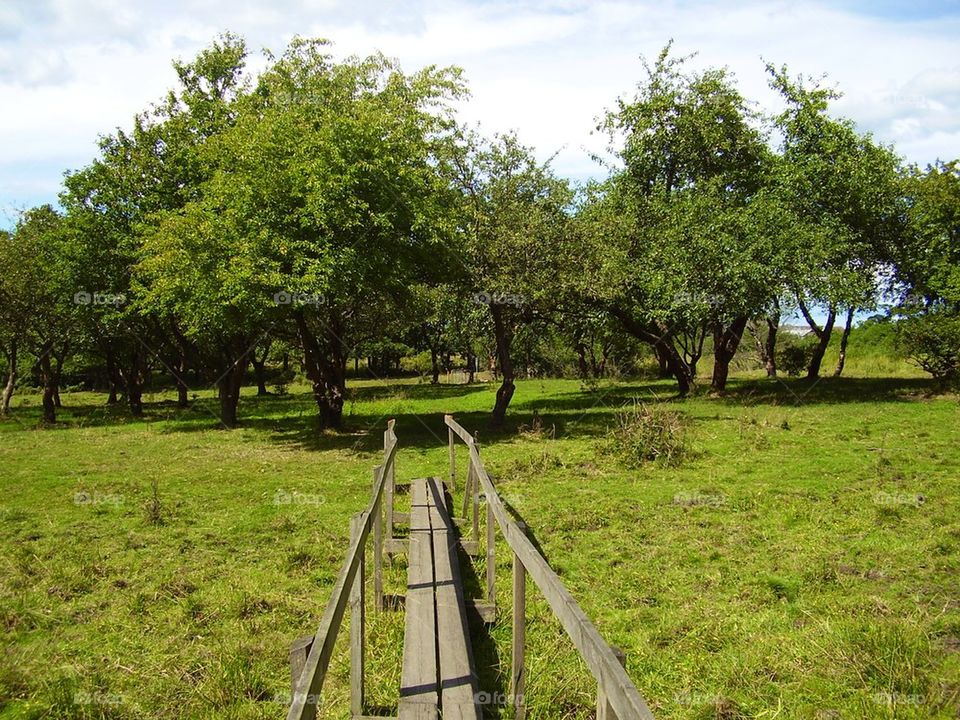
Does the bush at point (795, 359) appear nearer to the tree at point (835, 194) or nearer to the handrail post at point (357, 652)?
the tree at point (835, 194)

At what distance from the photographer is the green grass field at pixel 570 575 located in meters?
5.79

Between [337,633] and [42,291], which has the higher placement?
[42,291]

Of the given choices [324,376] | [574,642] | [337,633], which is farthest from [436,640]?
[324,376]

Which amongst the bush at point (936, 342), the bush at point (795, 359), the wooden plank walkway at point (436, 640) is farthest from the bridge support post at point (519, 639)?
the bush at point (795, 359)

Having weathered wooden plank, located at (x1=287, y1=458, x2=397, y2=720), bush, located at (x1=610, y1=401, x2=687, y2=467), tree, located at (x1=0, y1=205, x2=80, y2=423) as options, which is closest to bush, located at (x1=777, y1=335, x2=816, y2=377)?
bush, located at (x1=610, y1=401, x2=687, y2=467)

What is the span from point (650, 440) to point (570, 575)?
7.72 m

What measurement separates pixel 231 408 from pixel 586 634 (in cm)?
2727

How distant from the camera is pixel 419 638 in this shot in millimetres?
5887

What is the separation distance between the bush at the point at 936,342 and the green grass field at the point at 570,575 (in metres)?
9.83

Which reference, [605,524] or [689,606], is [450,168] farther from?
[689,606]

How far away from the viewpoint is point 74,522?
1166cm

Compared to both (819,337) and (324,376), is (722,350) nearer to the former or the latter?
(819,337)

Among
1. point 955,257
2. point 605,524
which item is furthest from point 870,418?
point 605,524

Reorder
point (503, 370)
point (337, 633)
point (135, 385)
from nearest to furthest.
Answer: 1. point (337, 633)
2. point (503, 370)
3. point (135, 385)
